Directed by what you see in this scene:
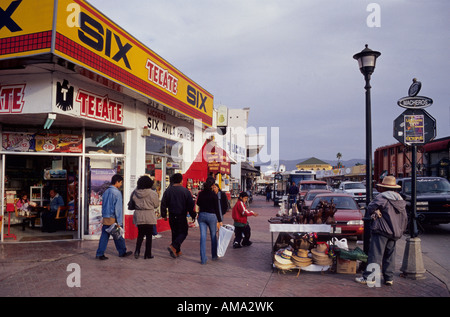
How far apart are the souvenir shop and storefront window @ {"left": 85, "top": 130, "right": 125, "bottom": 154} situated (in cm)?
3

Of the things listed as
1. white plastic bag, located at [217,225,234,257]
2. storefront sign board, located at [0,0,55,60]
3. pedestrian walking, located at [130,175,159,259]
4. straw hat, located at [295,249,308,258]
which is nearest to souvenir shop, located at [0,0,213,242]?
storefront sign board, located at [0,0,55,60]

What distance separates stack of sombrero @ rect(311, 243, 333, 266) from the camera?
23.1 ft

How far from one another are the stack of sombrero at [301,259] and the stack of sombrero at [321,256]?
11cm

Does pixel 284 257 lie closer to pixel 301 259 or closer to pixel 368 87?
pixel 301 259

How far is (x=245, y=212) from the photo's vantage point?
9.30 meters

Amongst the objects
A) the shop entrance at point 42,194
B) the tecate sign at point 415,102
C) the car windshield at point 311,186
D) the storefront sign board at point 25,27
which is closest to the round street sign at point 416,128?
the tecate sign at point 415,102

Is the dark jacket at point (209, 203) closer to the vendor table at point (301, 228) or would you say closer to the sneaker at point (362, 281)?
the vendor table at point (301, 228)

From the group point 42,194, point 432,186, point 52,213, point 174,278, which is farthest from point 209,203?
point 432,186

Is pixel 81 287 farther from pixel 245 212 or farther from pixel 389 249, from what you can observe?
pixel 389 249

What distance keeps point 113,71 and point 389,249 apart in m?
6.78

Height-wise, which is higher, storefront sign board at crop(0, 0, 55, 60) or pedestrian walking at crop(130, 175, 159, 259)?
storefront sign board at crop(0, 0, 55, 60)

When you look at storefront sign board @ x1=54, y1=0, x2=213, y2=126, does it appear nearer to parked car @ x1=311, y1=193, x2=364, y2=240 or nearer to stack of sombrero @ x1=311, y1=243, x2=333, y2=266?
stack of sombrero @ x1=311, y1=243, x2=333, y2=266

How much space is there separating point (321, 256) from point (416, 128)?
310 cm
